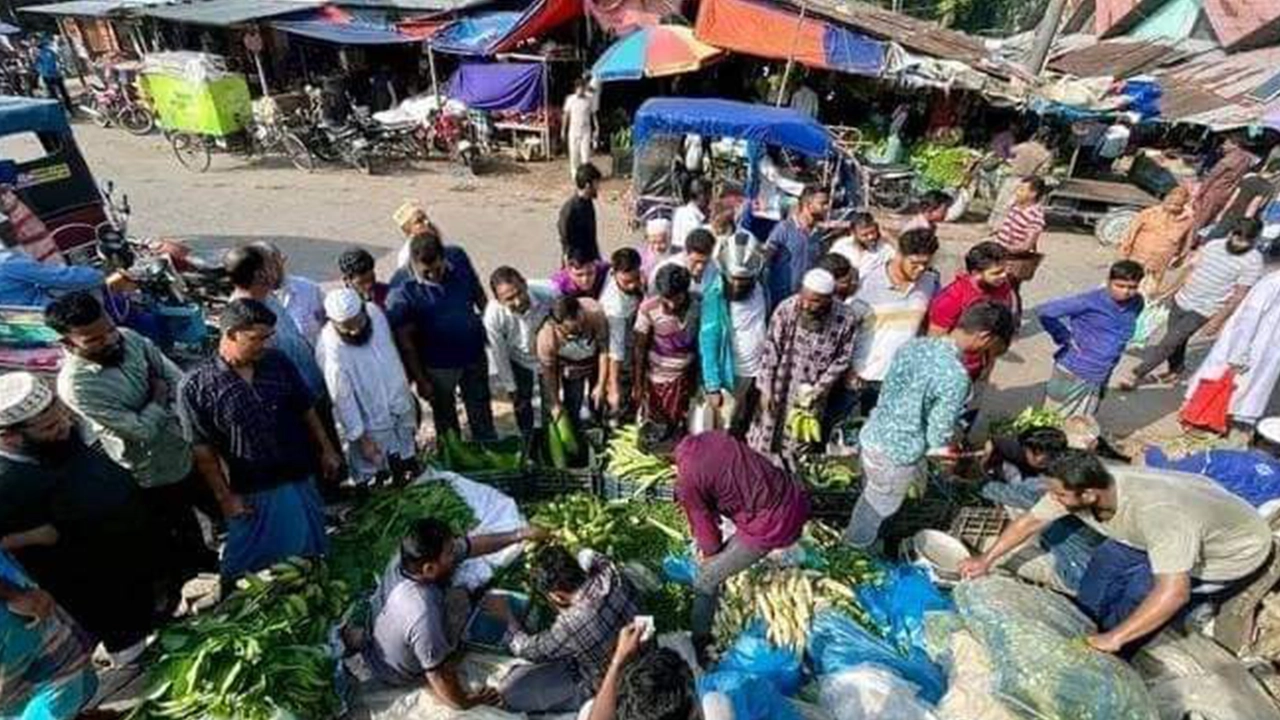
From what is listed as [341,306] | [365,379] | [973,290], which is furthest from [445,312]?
[973,290]

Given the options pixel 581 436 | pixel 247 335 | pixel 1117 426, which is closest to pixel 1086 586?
pixel 581 436

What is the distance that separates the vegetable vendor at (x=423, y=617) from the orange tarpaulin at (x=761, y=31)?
1107cm

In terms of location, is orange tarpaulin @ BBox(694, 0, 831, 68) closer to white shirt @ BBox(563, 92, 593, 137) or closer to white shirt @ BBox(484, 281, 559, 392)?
white shirt @ BBox(563, 92, 593, 137)

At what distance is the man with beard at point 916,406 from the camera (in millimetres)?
3664

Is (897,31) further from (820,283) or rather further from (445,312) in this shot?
(445,312)

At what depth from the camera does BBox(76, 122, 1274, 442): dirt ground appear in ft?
23.3

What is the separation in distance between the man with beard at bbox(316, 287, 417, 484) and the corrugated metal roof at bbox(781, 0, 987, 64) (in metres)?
10.6

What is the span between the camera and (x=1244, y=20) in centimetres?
1634

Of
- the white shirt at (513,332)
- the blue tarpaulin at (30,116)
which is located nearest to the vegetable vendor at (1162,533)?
the white shirt at (513,332)

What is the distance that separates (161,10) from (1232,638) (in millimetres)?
20983

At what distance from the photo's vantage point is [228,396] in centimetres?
334

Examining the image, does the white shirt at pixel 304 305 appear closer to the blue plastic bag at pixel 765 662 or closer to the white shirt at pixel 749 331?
the white shirt at pixel 749 331

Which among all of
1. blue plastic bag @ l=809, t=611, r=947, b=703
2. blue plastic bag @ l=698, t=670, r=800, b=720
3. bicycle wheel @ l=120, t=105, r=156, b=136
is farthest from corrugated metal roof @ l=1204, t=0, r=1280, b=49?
bicycle wheel @ l=120, t=105, r=156, b=136

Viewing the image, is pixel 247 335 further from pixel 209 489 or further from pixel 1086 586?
pixel 1086 586
